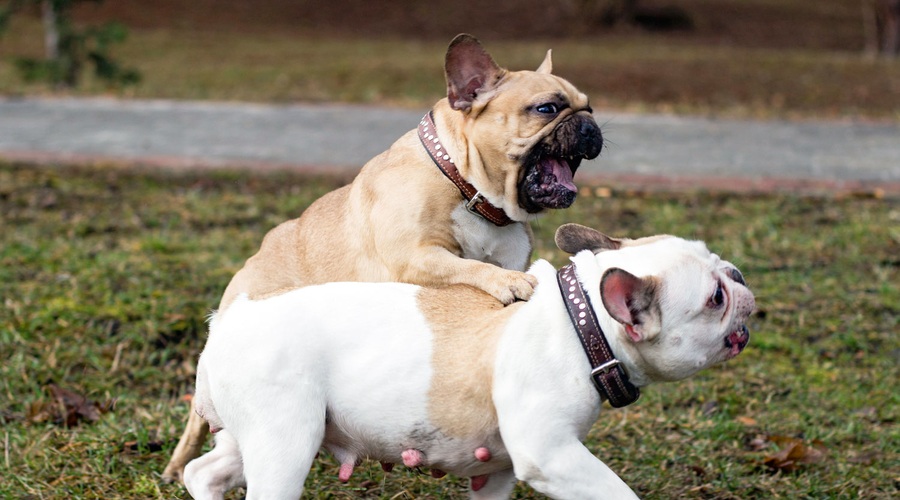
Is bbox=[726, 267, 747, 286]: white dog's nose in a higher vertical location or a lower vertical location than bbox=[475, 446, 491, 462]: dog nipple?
higher

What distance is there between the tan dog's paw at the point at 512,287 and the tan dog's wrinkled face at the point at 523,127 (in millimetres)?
456

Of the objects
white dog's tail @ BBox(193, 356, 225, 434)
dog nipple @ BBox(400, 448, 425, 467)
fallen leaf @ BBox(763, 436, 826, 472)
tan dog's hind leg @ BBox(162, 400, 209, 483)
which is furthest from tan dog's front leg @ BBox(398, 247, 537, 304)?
fallen leaf @ BBox(763, 436, 826, 472)

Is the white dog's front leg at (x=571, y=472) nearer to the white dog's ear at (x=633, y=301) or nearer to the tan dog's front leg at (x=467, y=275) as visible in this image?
the white dog's ear at (x=633, y=301)

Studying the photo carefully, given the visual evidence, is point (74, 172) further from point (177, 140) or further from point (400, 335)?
point (400, 335)

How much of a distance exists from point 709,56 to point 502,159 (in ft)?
44.3

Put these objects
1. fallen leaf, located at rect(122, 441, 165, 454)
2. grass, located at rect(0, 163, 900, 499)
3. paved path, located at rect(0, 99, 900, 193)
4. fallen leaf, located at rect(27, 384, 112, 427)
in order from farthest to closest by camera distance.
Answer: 1. paved path, located at rect(0, 99, 900, 193)
2. fallen leaf, located at rect(27, 384, 112, 427)
3. fallen leaf, located at rect(122, 441, 165, 454)
4. grass, located at rect(0, 163, 900, 499)

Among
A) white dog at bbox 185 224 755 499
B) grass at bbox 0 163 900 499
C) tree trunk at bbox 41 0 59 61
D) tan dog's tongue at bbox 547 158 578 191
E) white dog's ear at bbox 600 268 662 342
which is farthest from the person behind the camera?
tree trunk at bbox 41 0 59 61

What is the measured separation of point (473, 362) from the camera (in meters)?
3.53

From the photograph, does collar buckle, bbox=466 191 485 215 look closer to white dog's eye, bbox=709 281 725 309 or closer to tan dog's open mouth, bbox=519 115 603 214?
tan dog's open mouth, bbox=519 115 603 214

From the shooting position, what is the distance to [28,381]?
17.6 feet

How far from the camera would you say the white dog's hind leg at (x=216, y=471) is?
3.94m

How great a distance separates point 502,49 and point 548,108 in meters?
14.6

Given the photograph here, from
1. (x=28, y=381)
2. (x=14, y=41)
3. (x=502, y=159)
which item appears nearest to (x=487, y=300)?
(x=502, y=159)

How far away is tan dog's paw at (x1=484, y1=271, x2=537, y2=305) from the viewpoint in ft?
12.8
